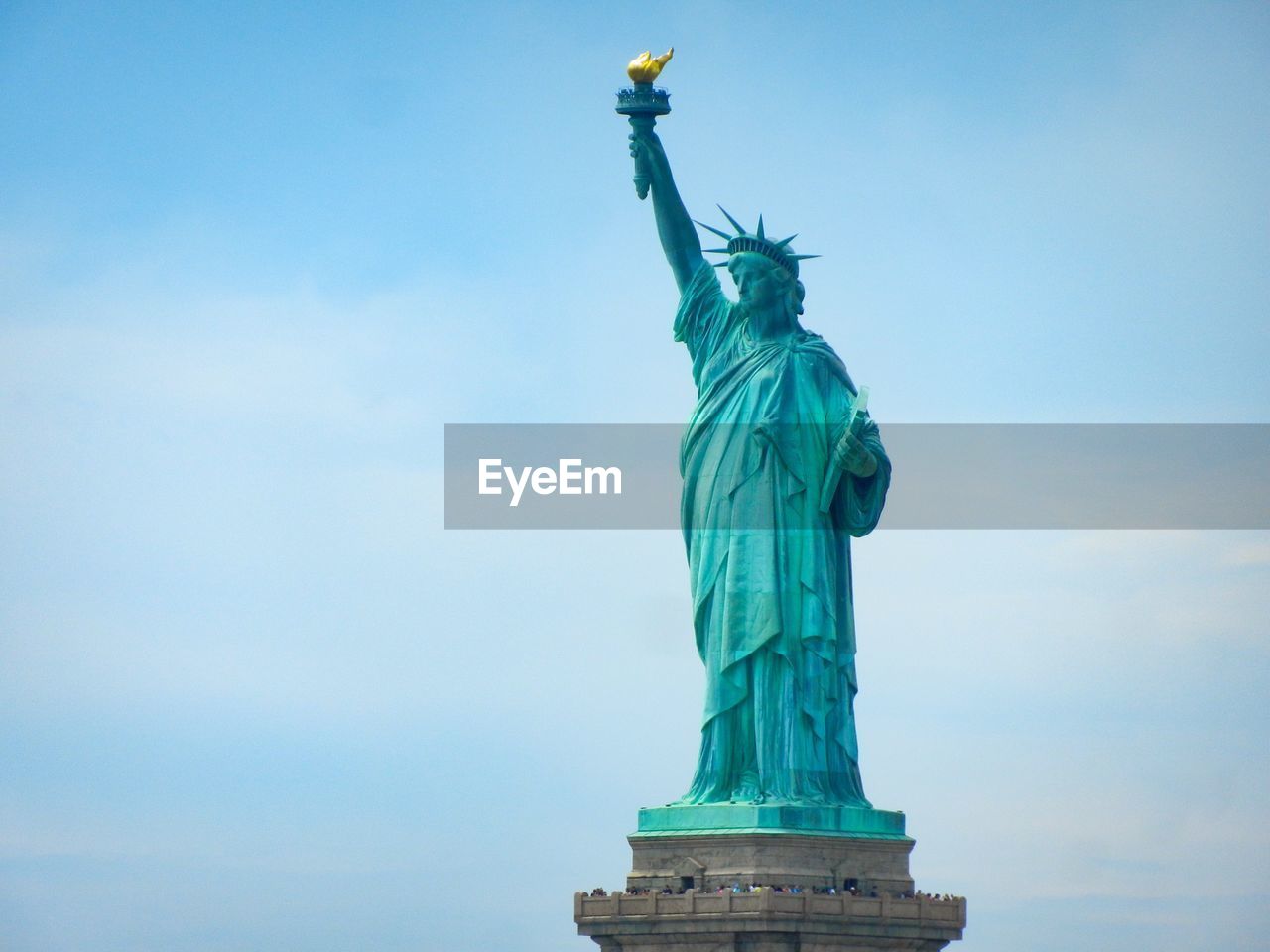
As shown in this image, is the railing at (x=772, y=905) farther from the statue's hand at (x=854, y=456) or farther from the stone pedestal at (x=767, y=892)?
the statue's hand at (x=854, y=456)

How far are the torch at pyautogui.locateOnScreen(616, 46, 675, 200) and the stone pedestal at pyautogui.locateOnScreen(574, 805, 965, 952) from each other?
811cm

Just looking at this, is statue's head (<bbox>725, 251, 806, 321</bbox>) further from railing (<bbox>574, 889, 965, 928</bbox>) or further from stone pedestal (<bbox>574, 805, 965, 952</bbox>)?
railing (<bbox>574, 889, 965, 928</bbox>)

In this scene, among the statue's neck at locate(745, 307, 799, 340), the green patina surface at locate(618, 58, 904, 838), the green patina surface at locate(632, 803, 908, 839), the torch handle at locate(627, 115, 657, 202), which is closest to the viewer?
the green patina surface at locate(632, 803, 908, 839)

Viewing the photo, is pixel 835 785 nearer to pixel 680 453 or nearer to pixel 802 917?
pixel 802 917

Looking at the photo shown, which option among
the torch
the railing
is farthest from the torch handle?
the railing

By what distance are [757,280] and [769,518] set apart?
9.70ft

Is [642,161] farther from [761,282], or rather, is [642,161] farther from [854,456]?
[854,456]

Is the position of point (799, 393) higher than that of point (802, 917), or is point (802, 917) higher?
point (799, 393)

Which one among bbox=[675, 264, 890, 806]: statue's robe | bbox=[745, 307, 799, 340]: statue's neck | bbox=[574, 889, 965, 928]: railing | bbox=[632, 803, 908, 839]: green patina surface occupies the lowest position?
bbox=[574, 889, 965, 928]: railing

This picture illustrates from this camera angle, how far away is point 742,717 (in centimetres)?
4028

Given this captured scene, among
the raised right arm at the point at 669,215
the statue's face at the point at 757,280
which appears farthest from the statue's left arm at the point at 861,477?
the raised right arm at the point at 669,215

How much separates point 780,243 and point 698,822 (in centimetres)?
718

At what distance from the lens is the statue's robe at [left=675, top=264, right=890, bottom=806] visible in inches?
1580

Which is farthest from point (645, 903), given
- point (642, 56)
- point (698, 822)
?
point (642, 56)
